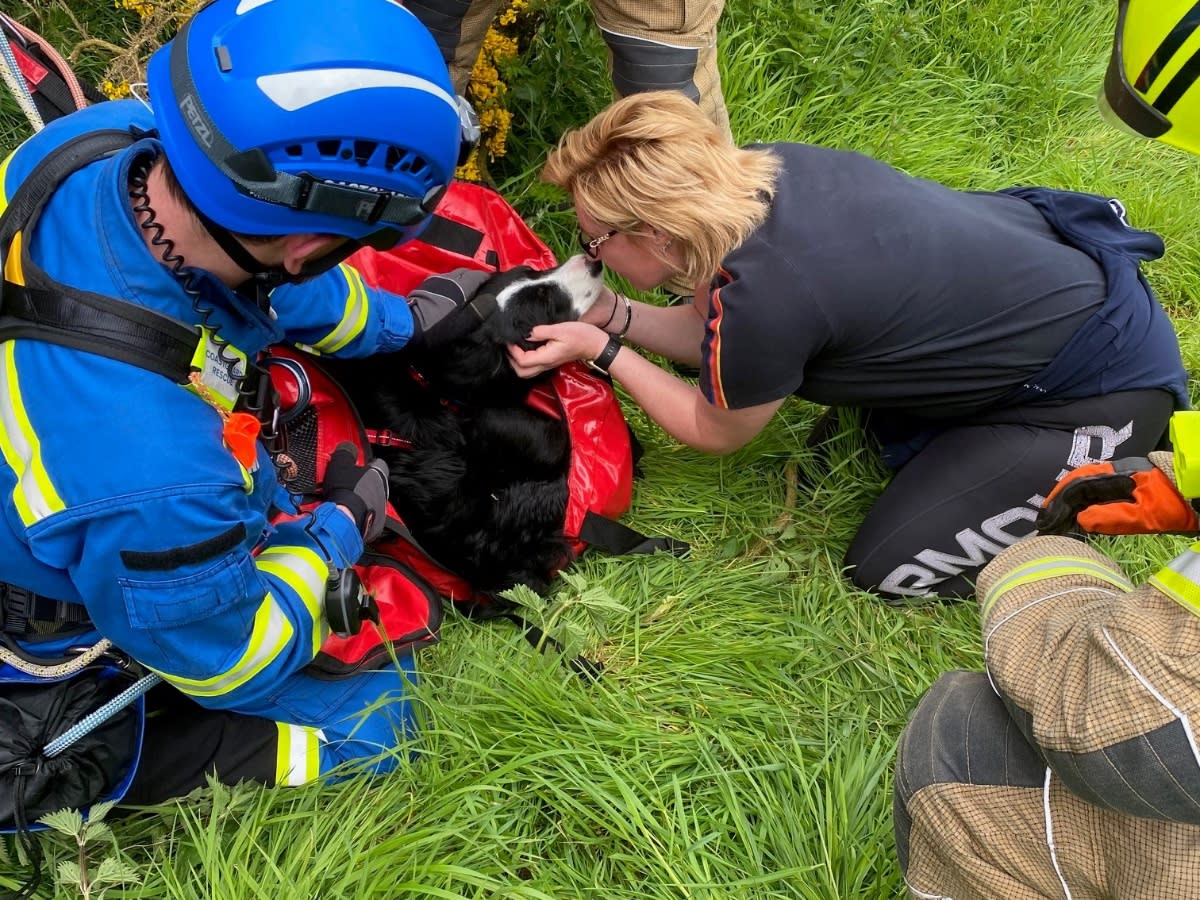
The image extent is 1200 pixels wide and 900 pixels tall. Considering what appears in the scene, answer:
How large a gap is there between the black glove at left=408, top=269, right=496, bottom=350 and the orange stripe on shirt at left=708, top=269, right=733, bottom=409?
0.82 metres

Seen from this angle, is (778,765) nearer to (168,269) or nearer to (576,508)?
(576,508)

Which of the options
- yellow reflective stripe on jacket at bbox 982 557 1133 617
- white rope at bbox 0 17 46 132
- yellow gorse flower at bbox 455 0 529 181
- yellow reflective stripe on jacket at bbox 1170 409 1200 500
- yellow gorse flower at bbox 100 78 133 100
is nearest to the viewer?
yellow reflective stripe on jacket at bbox 1170 409 1200 500

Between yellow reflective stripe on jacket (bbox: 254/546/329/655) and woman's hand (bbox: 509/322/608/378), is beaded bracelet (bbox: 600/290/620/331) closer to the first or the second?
woman's hand (bbox: 509/322/608/378)

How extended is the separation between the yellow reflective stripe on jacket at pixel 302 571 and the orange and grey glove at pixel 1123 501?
151 cm

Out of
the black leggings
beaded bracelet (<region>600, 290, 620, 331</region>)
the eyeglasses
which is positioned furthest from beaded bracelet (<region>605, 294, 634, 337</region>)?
the black leggings

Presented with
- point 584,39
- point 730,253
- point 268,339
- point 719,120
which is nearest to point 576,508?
point 730,253

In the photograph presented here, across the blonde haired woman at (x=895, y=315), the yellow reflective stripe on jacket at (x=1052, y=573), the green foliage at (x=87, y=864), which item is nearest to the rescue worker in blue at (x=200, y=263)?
the green foliage at (x=87, y=864)

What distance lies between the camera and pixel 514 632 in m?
2.36

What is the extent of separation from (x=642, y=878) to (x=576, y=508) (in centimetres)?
109

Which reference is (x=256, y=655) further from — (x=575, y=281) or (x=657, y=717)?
(x=575, y=281)

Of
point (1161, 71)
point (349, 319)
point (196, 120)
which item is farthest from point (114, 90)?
point (1161, 71)

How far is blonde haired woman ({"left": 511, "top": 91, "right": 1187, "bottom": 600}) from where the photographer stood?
2049mm

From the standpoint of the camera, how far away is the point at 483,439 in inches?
104

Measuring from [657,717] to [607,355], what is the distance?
1.13 meters
